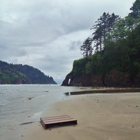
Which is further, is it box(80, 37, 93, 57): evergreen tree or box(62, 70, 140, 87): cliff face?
box(80, 37, 93, 57): evergreen tree

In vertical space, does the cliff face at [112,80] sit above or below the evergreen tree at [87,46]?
below

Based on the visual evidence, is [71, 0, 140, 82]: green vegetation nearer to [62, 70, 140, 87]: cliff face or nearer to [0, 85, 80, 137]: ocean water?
[62, 70, 140, 87]: cliff face

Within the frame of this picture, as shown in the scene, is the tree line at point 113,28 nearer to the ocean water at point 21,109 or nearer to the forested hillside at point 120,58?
the forested hillside at point 120,58

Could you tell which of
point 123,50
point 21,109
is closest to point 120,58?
point 123,50

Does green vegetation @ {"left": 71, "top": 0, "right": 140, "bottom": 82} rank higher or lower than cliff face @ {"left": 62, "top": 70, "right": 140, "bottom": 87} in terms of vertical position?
higher

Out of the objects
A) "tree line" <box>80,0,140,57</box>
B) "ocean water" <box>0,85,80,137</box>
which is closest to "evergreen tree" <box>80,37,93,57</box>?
"tree line" <box>80,0,140,57</box>

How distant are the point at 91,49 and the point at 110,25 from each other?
66.4 feet

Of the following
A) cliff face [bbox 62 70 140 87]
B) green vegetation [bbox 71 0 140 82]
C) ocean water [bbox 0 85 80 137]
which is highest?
green vegetation [bbox 71 0 140 82]

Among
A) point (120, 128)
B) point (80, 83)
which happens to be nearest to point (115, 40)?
point (80, 83)

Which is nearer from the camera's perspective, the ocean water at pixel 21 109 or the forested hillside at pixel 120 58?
the ocean water at pixel 21 109

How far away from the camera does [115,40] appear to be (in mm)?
54250

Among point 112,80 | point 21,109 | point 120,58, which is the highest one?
point 120,58

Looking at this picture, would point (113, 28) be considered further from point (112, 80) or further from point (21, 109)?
point (21, 109)

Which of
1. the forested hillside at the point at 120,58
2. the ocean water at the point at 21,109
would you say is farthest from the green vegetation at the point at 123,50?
the ocean water at the point at 21,109
